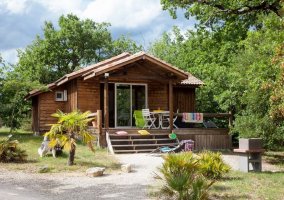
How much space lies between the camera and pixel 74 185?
32.7 feet

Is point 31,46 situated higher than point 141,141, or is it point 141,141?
point 31,46

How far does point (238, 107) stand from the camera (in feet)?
65.0

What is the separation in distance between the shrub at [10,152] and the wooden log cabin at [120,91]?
203 inches

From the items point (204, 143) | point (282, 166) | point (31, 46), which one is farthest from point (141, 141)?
point (31, 46)

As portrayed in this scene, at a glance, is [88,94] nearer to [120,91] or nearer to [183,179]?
[120,91]

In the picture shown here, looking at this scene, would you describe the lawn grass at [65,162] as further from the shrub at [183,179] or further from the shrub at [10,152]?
the shrub at [183,179]

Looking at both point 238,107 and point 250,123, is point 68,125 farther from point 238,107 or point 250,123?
point 238,107

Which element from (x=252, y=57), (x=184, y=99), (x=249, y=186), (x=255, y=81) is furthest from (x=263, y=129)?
(x=184, y=99)

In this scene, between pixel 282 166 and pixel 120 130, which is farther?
pixel 120 130

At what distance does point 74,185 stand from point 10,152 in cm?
437

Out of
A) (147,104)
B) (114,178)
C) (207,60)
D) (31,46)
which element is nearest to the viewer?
(114,178)

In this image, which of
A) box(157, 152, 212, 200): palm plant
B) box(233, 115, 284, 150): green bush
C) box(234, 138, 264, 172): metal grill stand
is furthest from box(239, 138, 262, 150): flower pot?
box(157, 152, 212, 200): palm plant

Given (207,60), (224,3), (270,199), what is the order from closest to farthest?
(270,199), (224,3), (207,60)

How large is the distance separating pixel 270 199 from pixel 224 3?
7233mm
